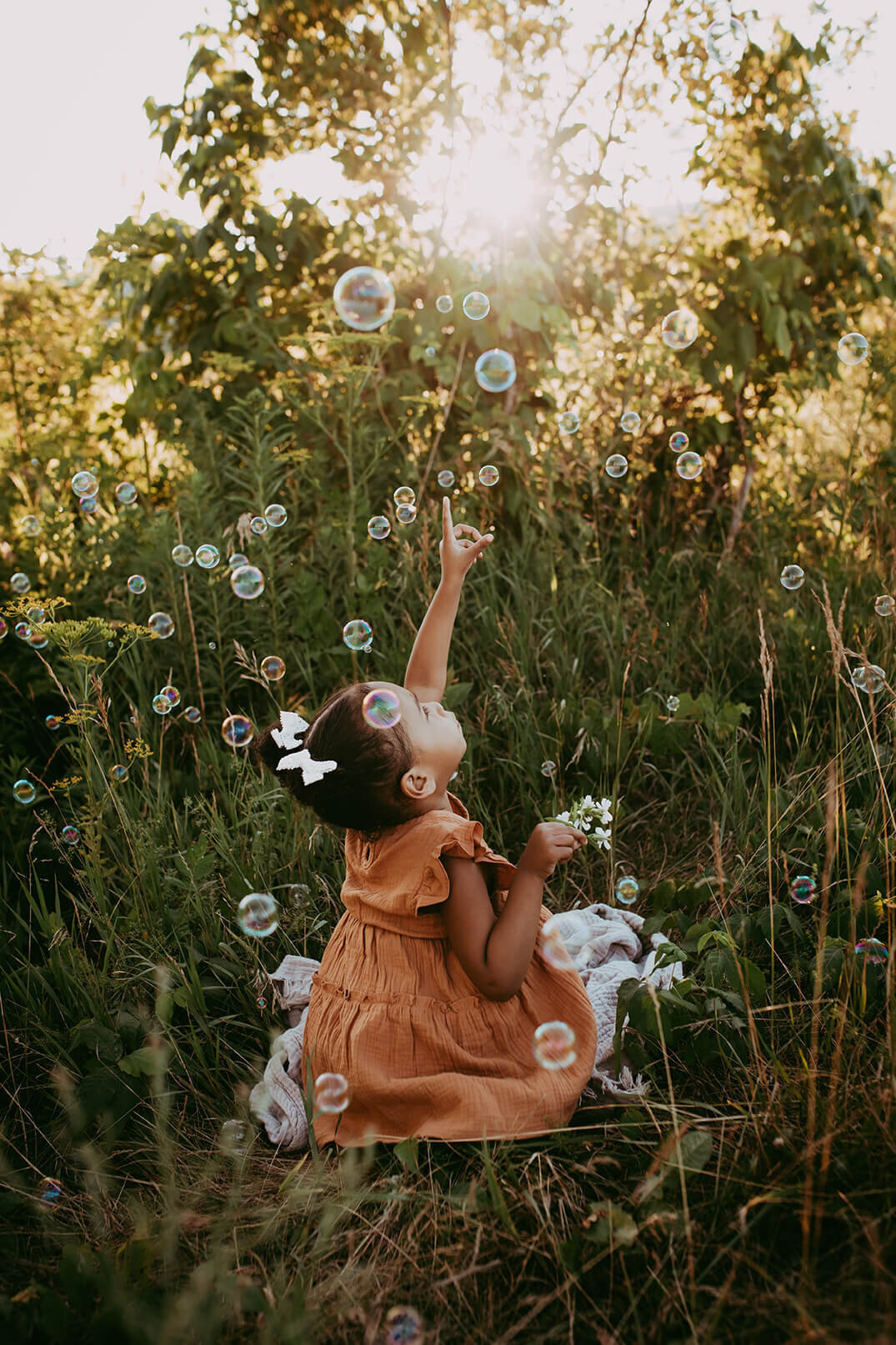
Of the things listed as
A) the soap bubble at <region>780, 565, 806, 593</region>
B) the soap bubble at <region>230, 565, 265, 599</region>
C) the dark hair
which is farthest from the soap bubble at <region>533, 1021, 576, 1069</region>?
the soap bubble at <region>780, 565, 806, 593</region>

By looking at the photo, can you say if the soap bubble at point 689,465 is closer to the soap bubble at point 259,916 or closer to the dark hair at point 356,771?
the dark hair at point 356,771

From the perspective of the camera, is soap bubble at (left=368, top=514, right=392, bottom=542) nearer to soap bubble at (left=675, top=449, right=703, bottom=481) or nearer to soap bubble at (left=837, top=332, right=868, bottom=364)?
soap bubble at (left=675, top=449, right=703, bottom=481)

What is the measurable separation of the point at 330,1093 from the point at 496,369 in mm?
2779

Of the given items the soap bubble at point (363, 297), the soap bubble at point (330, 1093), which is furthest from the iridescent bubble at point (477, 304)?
the soap bubble at point (330, 1093)

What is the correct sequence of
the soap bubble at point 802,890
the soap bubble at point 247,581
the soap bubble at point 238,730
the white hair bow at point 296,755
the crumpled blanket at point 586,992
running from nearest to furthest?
the white hair bow at point 296,755
the crumpled blanket at point 586,992
the soap bubble at point 802,890
the soap bubble at point 238,730
the soap bubble at point 247,581

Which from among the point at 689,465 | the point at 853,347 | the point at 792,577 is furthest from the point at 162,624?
the point at 853,347

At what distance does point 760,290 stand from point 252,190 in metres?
2.66

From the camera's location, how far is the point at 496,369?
361 cm

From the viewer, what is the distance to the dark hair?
191cm

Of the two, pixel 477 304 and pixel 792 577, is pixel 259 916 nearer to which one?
pixel 792 577

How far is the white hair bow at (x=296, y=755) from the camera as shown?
1835mm

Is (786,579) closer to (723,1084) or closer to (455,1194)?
(723,1084)

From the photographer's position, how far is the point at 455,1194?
5.61ft

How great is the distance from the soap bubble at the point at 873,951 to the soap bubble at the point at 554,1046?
663 millimetres
